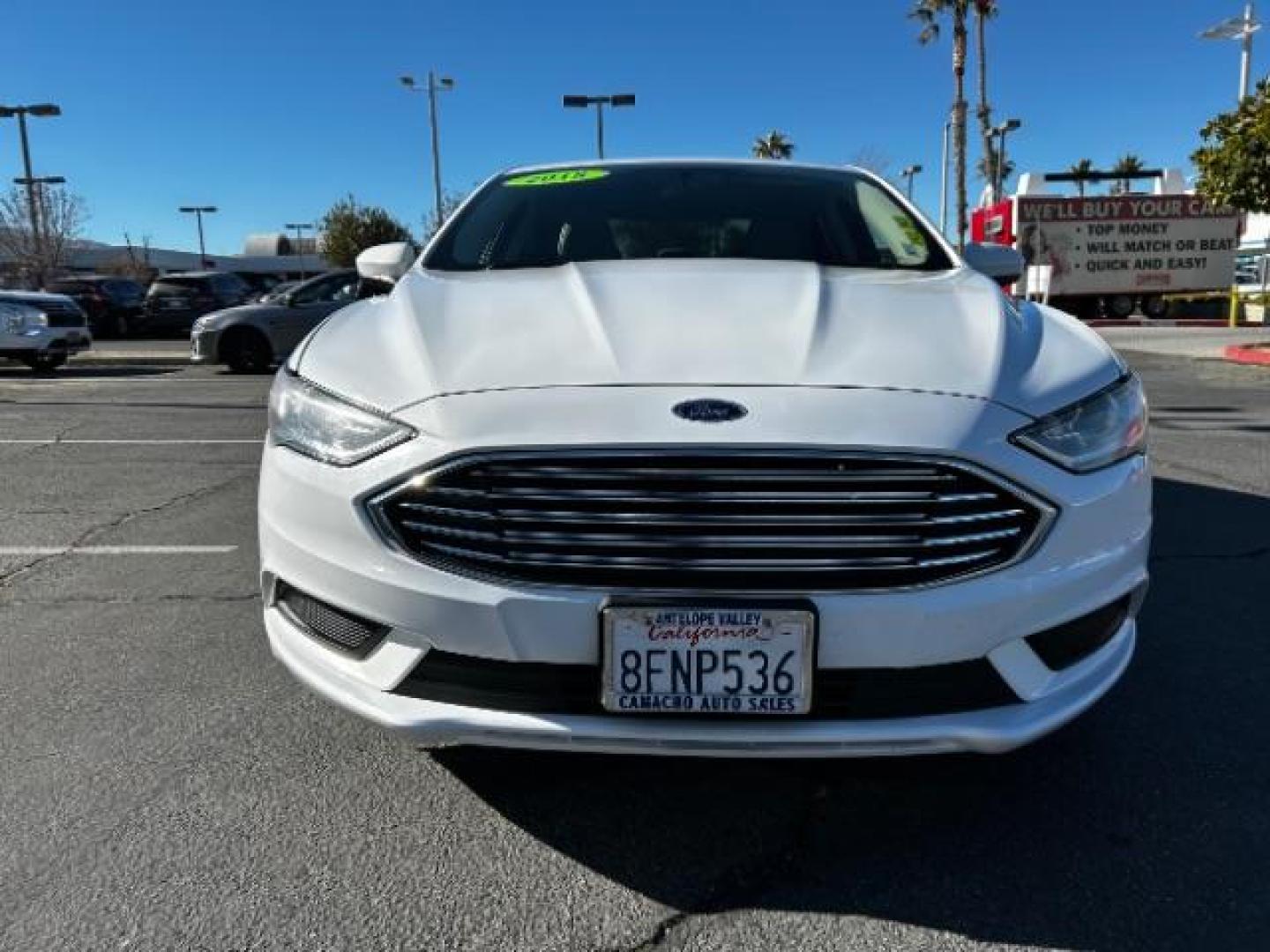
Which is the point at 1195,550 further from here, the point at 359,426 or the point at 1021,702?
the point at 359,426

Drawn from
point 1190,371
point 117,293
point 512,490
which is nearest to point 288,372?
point 512,490

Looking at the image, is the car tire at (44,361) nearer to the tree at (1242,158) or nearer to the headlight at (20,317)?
the headlight at (20,317)

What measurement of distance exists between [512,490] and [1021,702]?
3.55 feet

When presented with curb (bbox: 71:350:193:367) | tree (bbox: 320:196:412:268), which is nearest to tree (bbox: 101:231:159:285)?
tree (bbox: 320:196:412:268)

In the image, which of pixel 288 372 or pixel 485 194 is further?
pixel 485 194

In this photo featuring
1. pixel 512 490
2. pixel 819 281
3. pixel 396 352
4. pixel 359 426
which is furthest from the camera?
pixel 819 281

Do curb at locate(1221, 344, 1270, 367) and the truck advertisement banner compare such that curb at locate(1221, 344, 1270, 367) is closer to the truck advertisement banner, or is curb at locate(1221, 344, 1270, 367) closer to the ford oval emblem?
the truck advertisement banner

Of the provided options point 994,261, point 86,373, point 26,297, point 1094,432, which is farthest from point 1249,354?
point 26,297

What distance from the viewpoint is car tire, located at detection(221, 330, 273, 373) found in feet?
44.8

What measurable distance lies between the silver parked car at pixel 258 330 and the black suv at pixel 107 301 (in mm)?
11684

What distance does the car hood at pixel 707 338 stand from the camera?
6.75ft

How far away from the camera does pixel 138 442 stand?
25.4 feet

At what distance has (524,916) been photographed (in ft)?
6.45

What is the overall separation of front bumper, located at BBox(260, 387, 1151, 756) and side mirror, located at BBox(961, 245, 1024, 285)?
1632 mm
